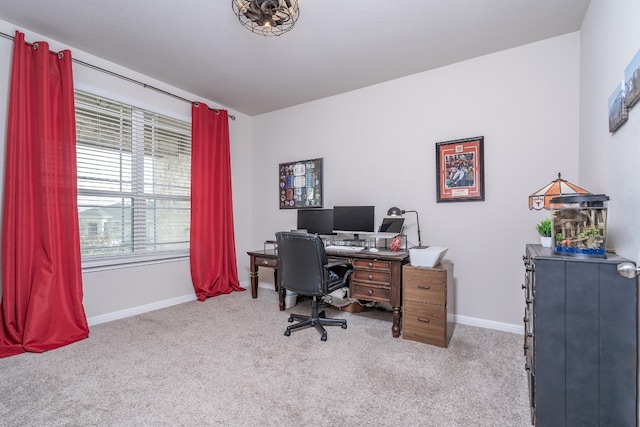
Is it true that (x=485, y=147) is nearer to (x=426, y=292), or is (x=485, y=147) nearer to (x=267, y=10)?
(x=426, y=292)

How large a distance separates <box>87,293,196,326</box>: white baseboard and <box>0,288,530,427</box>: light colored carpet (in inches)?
4.4

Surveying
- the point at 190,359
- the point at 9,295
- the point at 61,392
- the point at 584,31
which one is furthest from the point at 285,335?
the point at 584,31

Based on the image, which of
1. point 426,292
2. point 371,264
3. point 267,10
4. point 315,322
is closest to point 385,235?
point 371,264

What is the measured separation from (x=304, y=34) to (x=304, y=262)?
1928mm

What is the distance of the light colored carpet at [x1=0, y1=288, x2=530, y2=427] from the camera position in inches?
61.6

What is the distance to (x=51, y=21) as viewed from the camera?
2367 mm

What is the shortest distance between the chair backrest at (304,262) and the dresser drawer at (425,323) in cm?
74

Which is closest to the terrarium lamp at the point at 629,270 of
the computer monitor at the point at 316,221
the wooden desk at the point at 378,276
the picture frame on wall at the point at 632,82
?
the picture frame on wall at the point at 632,82

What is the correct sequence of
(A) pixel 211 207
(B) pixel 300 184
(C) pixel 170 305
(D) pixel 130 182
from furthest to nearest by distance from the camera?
(B) pixel 300 184, (A) pixel 211 207, (C) pixel 170 305, (D) pixel 130 182

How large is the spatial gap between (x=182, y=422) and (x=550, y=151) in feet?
10.7

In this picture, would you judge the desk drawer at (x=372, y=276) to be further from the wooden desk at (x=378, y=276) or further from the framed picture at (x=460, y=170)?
the framed picture at (x=460, y=170)

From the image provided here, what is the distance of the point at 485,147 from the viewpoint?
280cm

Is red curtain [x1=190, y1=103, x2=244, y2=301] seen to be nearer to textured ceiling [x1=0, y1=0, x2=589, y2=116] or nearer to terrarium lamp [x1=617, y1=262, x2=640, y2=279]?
textured ceiling [x1=0, y1=0, x2=589, y2=116]

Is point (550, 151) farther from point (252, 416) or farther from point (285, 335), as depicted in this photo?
point (252, 416)
